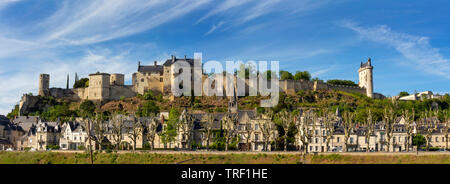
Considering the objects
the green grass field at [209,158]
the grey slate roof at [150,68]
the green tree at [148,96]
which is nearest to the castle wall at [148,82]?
the grey slate roof at [150,68]

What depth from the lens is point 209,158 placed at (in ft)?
163

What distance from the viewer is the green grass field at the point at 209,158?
4678cm

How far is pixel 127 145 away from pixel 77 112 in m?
36.8

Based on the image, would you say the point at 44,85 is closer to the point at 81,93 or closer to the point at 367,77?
the point at 81,93

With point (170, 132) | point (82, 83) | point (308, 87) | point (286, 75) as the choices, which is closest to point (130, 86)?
point (82, 83)

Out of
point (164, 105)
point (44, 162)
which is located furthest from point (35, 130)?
point (164, 105)

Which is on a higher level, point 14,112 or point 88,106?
point 88,106

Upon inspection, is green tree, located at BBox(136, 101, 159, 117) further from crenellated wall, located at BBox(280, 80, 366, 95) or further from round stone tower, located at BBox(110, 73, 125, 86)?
crenellated wall, located at BBox(280, 80, 366, 95)

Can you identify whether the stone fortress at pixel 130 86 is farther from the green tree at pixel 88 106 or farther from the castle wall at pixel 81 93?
the green tree at pixel 88 106

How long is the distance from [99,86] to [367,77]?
223ft

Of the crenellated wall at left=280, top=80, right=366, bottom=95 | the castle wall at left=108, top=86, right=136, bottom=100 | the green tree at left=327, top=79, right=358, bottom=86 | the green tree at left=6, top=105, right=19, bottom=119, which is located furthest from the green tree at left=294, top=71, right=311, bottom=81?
the green tree at left=6, top=105, right=19, bottom=119

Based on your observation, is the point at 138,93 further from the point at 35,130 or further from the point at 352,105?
the point at 352,105
